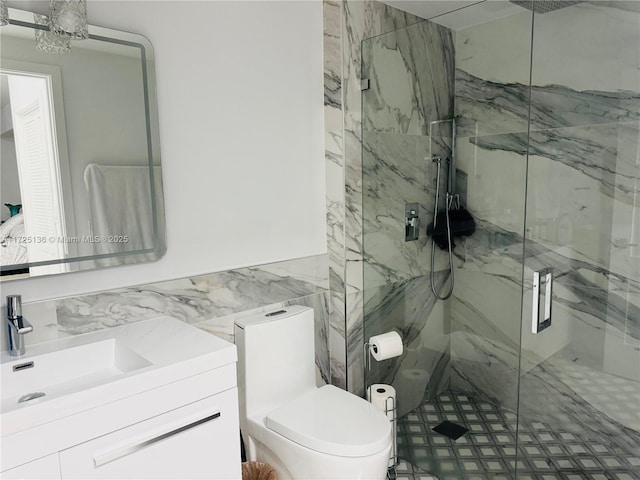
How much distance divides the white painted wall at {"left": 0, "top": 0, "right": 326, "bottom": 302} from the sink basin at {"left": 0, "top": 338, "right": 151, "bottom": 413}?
9.5 inches

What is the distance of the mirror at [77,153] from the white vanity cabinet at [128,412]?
0.33 m

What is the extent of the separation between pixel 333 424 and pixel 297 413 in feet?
0.58

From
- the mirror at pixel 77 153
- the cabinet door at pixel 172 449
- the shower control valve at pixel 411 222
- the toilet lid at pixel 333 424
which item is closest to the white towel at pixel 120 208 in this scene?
the mirror at pixel 77 153

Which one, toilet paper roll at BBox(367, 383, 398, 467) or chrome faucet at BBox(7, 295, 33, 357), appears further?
toilet paper roll at BBox(367, 383, 398, 467)

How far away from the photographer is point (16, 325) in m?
1.44

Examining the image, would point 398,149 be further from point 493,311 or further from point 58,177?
point 58,177

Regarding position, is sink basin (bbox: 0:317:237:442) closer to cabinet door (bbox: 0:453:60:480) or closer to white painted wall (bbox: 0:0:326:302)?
cabinet door (bbox: 0:453:60:480)

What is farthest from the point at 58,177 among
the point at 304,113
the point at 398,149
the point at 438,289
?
the point at 438,289

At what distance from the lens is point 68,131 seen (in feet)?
5.28

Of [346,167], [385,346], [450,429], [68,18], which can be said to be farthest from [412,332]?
[68,18]

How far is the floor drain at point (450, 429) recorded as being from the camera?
97.0 inches

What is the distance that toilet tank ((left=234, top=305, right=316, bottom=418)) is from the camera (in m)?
2.00

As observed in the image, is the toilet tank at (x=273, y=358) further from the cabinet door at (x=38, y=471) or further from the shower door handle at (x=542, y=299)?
the shower door handle at (x=542, y=299)

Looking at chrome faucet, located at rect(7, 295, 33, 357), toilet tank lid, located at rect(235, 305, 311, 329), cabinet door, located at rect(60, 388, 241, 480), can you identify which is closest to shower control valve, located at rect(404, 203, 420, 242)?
toilet tank lid, located at rect(235, 305, 311, 329)
